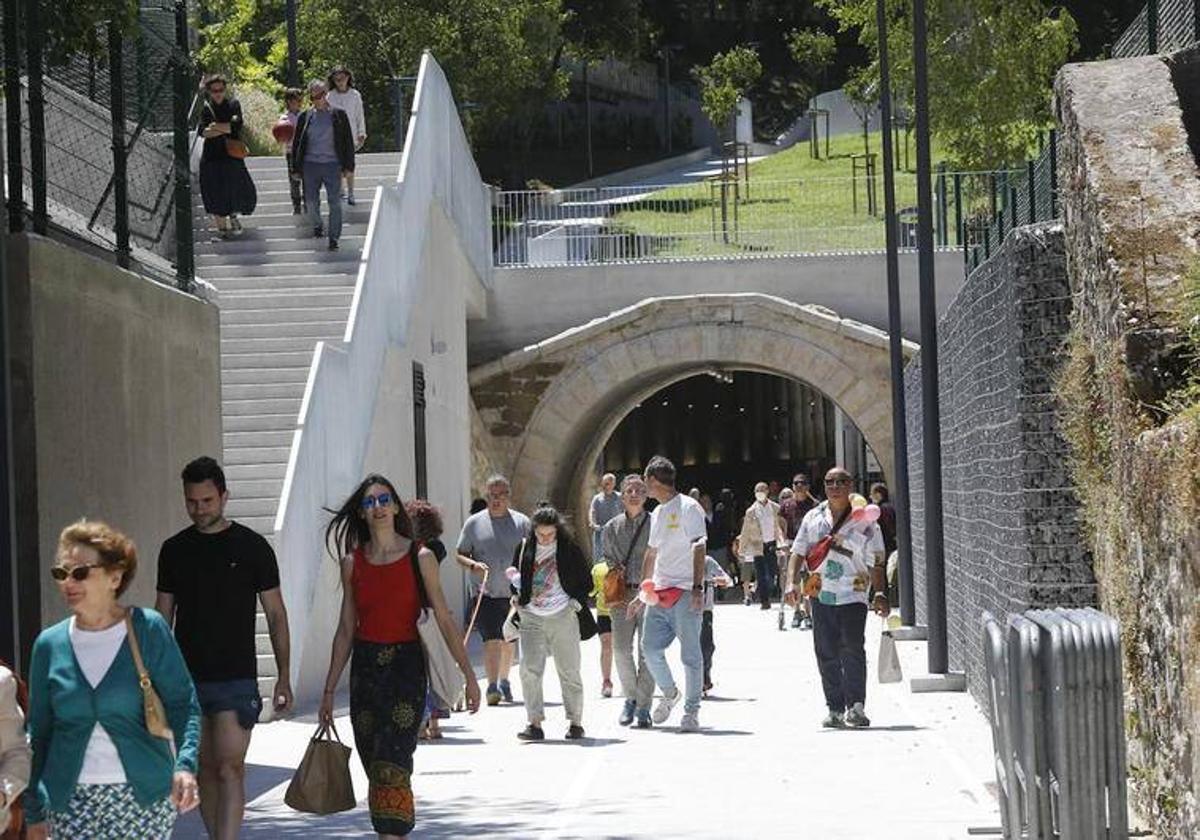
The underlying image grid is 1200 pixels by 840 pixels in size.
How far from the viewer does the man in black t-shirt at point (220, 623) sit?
9141 mm

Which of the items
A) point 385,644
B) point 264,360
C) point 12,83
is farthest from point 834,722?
point 264,360

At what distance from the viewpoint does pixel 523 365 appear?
33.2m

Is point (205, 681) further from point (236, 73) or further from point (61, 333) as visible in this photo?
point (236, 73)

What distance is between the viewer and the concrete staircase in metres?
19.4

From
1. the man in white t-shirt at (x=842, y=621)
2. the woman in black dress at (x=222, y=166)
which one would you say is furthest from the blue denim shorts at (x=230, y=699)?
the woman in black dress at (x=222, y=166)

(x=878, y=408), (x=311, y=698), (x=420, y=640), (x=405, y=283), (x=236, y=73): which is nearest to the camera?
(x=420, y=640)

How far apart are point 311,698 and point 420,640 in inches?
327

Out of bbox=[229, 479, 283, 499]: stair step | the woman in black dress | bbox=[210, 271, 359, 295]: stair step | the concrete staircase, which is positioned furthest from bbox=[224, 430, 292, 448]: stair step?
the woman in black dress

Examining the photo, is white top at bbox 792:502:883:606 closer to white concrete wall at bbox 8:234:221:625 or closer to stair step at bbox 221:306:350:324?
white concrete wall at bbox 8:234:221:625

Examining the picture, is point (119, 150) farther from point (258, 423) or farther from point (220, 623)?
point (258, 423)

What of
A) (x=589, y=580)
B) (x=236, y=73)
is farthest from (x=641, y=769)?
(x=236, y=73)

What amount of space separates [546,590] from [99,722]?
851 centimetres

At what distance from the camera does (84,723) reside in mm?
6820

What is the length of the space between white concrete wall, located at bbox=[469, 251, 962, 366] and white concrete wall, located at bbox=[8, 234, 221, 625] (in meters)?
19.1
